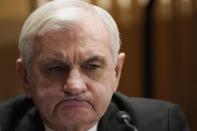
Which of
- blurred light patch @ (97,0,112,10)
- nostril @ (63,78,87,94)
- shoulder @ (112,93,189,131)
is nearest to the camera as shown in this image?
nostril @ (63,78,87,94)

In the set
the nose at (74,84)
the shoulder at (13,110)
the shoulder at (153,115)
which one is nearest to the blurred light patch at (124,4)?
the shoulder at (153,115)

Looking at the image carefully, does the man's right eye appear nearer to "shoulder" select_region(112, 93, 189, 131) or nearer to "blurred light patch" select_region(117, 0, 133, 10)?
"shoulder" select_region(112, 93, 189, 131)

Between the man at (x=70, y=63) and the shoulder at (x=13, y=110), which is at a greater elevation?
the man at (x=70, y=63)

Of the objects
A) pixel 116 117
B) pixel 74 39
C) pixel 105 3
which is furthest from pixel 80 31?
pixel 105 3

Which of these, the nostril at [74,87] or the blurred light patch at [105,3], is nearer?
the nostril at [74,87]

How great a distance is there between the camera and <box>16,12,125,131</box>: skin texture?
132cm

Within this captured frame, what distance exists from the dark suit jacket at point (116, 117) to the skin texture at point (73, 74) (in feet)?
0.51

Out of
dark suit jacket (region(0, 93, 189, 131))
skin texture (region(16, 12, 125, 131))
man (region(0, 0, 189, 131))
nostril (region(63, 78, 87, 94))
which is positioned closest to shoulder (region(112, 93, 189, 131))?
dark suit jacket (region(0, 93, 189, 131))

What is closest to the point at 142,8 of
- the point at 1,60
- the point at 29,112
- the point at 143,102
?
the point at 1,60

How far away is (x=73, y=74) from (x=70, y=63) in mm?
36

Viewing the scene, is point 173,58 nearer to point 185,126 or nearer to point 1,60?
point 1,60

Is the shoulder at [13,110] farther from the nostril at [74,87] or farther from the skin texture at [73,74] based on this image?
the nostril at [74,87]

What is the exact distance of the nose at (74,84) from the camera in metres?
1.29

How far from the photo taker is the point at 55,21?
1.35m
